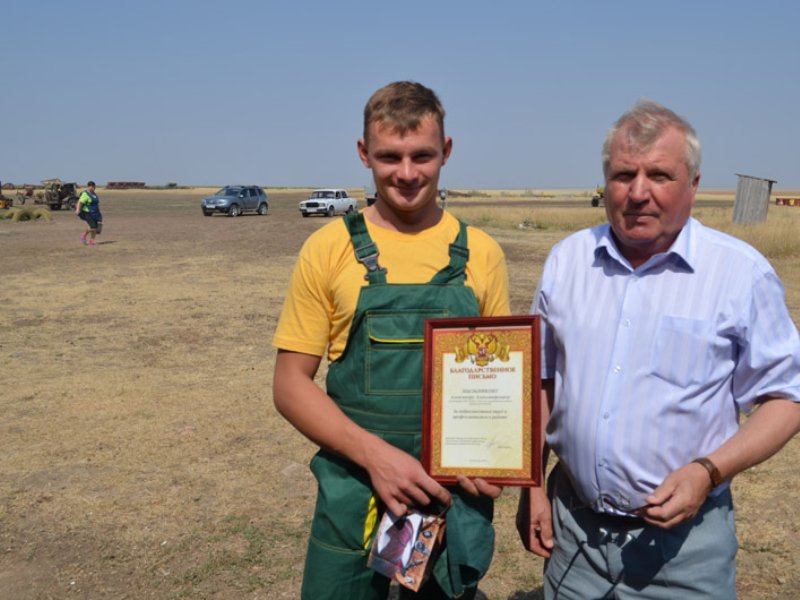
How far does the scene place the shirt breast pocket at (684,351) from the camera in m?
2.02

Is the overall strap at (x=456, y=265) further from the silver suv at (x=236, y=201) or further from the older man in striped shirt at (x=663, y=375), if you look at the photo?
the silver suv at (x=236, y=201)

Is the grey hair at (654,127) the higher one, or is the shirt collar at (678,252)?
the grey hair at (654,127)

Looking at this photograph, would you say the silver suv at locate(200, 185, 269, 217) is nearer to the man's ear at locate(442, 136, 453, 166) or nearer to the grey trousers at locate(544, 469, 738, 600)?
the man's ear at locate(442, 136, 453, 166)

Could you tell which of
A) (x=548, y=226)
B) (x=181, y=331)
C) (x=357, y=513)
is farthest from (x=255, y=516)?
(x=548, y=226)

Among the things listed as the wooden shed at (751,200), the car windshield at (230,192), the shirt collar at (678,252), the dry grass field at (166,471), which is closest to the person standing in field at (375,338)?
the shirt collar at (678,252)

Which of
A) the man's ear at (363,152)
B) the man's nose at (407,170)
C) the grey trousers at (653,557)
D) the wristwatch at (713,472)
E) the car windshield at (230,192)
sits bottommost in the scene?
the car windshield at (230,192)

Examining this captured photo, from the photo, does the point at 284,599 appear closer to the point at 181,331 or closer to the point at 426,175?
the point at 426,175

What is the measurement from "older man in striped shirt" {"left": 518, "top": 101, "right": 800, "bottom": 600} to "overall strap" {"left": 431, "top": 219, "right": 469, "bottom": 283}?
0.28m

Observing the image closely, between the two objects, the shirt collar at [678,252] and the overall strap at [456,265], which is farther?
the overall strap at [456,265]

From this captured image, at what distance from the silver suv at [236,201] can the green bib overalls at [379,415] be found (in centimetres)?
3826

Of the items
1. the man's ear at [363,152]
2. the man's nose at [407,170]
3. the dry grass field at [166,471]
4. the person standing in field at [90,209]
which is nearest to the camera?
the man's nose at [407,170]

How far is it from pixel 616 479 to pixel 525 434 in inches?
10.4

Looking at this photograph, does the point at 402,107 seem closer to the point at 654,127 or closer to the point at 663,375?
the point at 654,127

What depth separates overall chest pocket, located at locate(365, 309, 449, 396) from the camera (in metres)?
2.19
